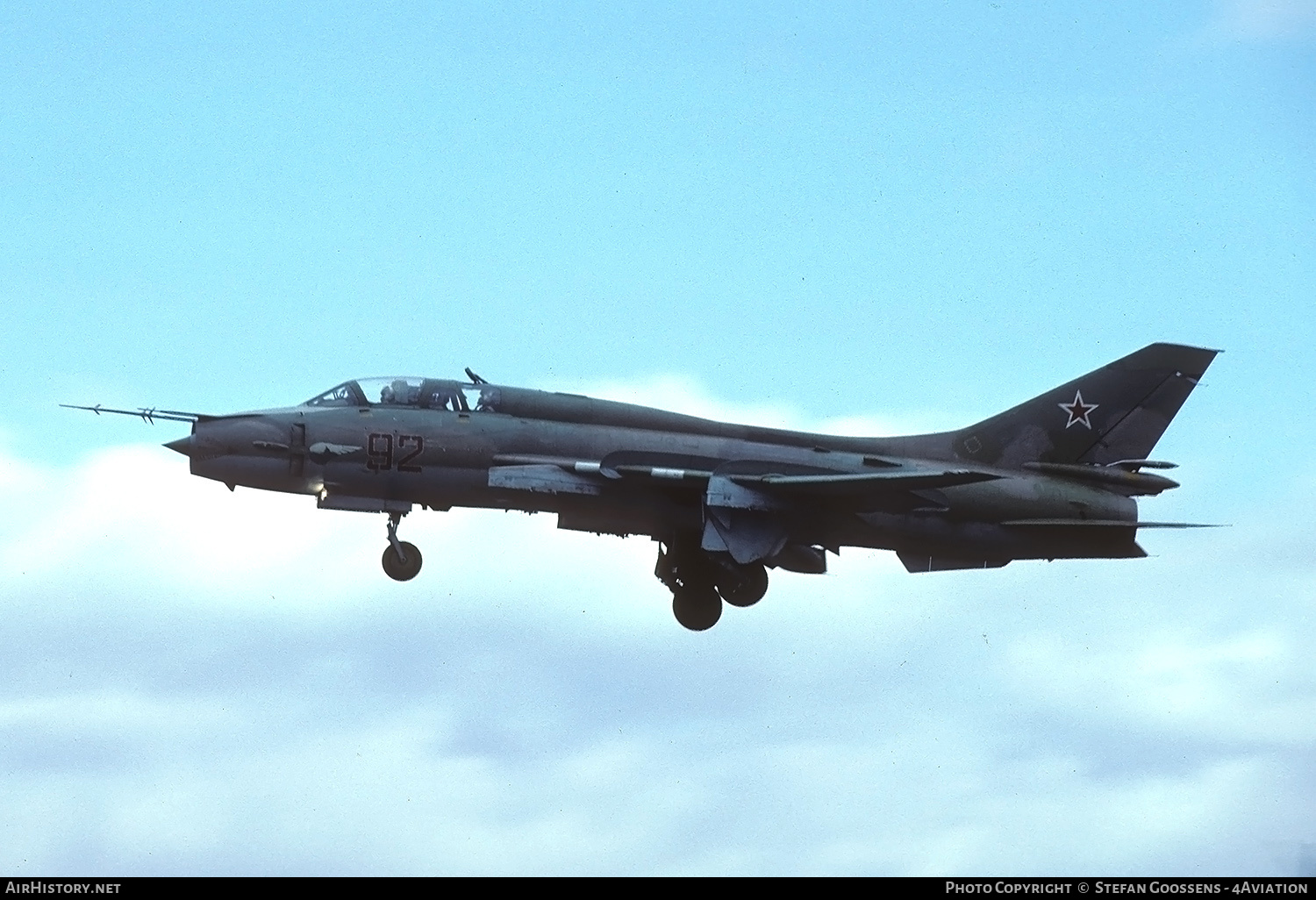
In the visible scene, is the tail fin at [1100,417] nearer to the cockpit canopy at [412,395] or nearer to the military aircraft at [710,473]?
the military aircraft at [710,473]

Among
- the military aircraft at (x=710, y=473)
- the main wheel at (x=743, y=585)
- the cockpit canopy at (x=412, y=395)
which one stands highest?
the cockpit canopy at (x=412, y=395)

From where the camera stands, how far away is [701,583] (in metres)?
31.6

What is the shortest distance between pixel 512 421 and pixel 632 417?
6.56 feet

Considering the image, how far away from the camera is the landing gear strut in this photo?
2992cm

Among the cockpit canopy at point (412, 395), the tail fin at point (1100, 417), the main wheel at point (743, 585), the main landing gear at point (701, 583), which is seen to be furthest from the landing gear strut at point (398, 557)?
the tail fin at point (1100, 417)

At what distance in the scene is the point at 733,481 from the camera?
95.0ft

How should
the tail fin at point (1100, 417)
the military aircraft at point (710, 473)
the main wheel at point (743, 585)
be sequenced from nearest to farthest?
1. the military aircraft at point (710, 473)
2. the main wheel at point (743, 585)
3. the tail fin at point (1100, 417)

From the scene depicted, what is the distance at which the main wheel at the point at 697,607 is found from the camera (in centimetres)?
3166

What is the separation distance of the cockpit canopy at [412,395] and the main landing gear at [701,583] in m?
4.10

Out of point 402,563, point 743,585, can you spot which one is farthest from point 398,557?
point 743,585

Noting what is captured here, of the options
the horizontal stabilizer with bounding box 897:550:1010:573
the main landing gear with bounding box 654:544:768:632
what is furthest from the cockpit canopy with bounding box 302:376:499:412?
the horizontal stabilizer with bounding box 897:550:1010:573

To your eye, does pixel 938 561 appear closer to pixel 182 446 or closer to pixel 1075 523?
pixel 1075 523

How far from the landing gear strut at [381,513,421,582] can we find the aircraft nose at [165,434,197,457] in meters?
3.40
